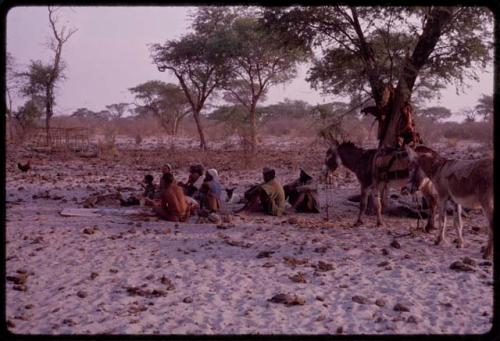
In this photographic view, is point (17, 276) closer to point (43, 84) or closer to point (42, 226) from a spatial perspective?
point (42, 226)

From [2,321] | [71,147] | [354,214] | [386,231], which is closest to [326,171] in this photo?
[354,214]

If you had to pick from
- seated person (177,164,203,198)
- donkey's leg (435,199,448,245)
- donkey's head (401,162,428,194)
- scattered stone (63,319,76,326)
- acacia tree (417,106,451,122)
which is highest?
acacia tree (417,106,451,122)

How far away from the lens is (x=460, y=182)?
7.41 m

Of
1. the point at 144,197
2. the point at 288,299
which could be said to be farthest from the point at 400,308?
the point at 144,197

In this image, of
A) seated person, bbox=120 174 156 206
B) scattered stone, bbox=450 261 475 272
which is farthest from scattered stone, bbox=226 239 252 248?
seated person, bbox=120 174 156 206

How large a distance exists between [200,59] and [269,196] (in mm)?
15749

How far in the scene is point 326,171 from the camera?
1048 cm

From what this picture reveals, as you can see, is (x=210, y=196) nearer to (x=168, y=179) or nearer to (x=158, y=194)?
(x=168, y=179)

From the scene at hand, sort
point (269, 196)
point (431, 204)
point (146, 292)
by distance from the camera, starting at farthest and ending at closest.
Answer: point (269, 196)
point (431, 204)
point (146, 292)

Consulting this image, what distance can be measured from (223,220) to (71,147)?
15.2 metres

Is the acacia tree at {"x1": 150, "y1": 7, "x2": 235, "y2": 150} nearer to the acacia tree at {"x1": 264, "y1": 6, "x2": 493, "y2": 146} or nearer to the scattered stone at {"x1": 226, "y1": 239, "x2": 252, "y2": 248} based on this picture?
the acacia tree at {"x1": 264, "y1": 6, "x2": 493, "y2": 146}

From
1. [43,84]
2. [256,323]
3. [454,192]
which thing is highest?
[43,84]

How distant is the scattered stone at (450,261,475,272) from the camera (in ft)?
21.0

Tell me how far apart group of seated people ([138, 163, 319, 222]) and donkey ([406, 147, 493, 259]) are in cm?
257
